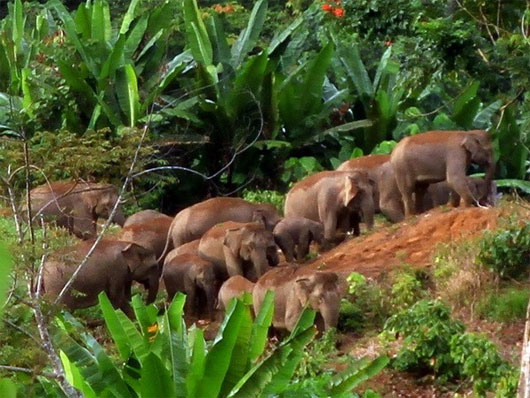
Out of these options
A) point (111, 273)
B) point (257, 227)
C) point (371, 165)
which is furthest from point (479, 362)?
point (371, 165)

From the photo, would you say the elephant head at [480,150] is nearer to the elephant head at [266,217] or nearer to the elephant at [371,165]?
the elephant at [371,165]

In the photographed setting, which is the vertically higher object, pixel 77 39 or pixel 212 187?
pixel 77 39

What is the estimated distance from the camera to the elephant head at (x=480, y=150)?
554 inches

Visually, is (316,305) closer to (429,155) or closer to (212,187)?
(429,155)

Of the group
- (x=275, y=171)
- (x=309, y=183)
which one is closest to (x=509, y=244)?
(x=309, y=183)

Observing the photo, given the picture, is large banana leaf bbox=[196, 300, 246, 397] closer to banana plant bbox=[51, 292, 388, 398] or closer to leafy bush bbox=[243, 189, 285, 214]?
banana plant bbox=[51, 292, 388, 398]

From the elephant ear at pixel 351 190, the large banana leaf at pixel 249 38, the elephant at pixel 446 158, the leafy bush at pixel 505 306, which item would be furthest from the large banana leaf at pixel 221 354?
the large banana leaf at pixel 249 38

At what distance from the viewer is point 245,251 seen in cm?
1270

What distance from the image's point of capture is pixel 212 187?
19.4 meters

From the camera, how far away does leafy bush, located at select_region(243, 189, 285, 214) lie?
17359 mm

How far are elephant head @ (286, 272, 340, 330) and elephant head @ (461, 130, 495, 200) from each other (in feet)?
12.6

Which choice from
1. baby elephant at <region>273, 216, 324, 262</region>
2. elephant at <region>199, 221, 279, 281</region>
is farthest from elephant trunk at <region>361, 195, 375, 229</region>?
elephant at <region>199, 221, 279, 281</region>

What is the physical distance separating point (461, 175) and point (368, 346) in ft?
12.8

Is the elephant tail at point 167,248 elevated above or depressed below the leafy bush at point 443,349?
below
